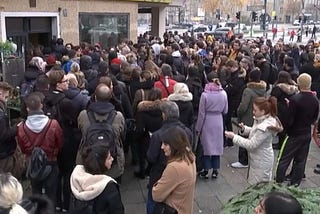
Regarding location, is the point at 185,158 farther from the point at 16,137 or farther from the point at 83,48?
the point at 83,48

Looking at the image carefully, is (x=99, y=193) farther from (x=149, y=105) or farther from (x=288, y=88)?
(x=288, y=88)

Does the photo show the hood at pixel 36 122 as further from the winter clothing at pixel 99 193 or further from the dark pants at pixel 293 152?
the dark pants at pixel 293 152

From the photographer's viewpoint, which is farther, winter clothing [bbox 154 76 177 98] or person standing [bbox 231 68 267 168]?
person standing [bbox 231 68 267 168]

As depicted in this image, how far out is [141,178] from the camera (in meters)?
7.21

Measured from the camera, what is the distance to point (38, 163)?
4832 millimetres

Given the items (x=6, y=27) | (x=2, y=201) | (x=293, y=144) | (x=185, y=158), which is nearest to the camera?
(x=2, y=201)

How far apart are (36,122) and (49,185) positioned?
32.0 inches

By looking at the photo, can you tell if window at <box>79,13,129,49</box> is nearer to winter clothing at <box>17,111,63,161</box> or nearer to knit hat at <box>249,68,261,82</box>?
knit hat at <box>249,68,261,82</box>

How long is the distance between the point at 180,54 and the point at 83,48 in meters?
2.68

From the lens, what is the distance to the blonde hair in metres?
2.74

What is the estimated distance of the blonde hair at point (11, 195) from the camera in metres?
2.74

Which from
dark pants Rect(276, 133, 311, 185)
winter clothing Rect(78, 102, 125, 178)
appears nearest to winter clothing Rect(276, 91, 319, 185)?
dark pants Rect(276, 133, 311, 185)

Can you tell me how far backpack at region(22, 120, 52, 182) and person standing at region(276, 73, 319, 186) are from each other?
3.39 m

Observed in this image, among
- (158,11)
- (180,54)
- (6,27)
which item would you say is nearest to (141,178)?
(180,54)
